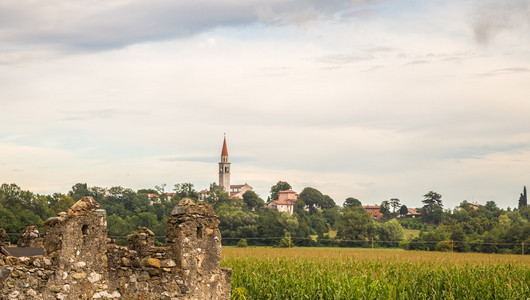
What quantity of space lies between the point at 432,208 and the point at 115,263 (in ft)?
451

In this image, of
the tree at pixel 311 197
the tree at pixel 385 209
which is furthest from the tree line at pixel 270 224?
the tree at pixel 311 197

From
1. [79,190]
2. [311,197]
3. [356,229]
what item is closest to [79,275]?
[356,229]

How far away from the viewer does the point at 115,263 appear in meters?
9.31

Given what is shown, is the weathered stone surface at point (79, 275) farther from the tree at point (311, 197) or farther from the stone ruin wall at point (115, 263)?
the tree at point (311, 197)

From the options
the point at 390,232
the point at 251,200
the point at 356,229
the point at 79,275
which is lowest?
the point at 390,232

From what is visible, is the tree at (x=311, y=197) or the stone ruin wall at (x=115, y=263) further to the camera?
the tree at (x=311, y=197)

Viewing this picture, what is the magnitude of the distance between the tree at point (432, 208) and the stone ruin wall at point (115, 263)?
129243 mm

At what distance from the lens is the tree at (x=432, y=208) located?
13462 cm

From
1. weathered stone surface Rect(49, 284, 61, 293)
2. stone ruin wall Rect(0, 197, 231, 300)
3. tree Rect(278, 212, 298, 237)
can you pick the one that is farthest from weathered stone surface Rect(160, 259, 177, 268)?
tree Rect(278, 212, 298, 237)

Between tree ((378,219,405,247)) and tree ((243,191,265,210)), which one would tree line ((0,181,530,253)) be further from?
tree ((243,191,265,210))

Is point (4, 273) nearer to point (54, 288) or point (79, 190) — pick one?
point (54, 288)

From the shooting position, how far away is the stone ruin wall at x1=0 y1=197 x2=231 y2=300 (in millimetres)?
8297

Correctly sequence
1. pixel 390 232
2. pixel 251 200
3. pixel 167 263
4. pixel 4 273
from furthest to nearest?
pixel 251 200, pixel 390 232, pixel 167 263, pixel 4 273

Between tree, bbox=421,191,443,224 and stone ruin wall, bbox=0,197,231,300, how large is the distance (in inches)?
5088
